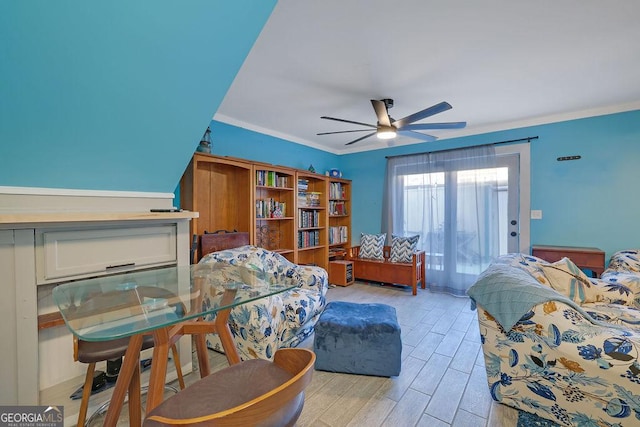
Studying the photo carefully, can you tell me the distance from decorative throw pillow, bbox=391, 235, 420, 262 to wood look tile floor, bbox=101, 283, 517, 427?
1.41 meters

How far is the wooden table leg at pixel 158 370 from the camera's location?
2.93ft

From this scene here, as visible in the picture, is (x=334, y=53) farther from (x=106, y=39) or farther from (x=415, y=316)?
(x=415, y=316)

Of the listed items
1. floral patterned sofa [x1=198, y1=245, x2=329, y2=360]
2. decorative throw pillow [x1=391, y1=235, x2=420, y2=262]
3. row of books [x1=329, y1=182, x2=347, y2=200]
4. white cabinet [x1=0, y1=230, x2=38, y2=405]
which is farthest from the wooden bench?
white cabinet [x1=0, y1=230, x2=38, y2=405]

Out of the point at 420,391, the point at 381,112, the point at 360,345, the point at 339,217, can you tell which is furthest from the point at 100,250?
the point at 339,217

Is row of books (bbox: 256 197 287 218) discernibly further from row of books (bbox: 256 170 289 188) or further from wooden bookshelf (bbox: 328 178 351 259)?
wooden bookshelf (bbox: 328 178 351 259)

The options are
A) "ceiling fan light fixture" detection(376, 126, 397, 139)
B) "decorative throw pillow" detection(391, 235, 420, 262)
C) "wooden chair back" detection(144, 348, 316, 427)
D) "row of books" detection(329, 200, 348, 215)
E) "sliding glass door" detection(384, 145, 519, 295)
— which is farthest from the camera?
"row of books" detection(329, 200, 348, 215)

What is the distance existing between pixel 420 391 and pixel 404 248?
2518mm

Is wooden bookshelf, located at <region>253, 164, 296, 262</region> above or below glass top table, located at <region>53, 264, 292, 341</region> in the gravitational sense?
above

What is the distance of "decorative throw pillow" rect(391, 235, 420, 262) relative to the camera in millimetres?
4102

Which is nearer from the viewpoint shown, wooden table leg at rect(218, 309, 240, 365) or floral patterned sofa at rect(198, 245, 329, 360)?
wooden table leg at rect(218, 309, 240, 365)

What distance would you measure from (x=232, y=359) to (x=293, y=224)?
282cm

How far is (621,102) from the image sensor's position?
3061mm

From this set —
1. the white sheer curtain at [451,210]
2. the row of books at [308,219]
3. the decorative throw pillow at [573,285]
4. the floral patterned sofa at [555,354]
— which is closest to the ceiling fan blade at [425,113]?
the floral patterned sofa at [555,354]

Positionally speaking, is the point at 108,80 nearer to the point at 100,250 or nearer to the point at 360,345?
the point at 100,250
